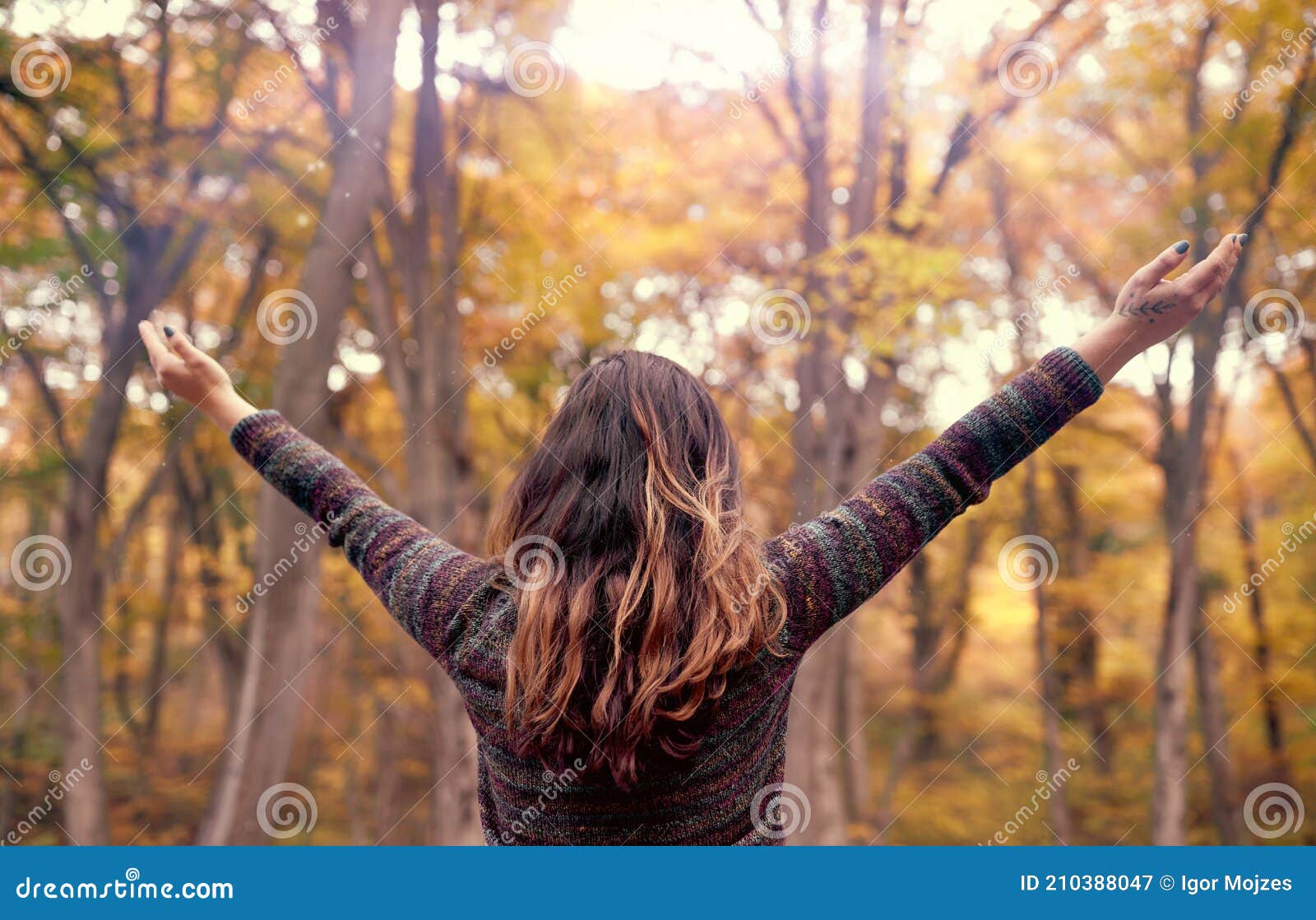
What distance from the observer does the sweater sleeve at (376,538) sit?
1.37 metres

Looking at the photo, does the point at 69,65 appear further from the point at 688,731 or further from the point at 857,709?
the point at 857,709

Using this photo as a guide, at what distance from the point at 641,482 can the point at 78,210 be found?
7.94 metres

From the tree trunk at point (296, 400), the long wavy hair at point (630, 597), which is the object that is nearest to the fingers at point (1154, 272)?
the long wavy hair at point (630, 597)

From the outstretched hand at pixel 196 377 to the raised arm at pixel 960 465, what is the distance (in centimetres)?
102

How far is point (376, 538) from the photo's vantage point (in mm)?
1465

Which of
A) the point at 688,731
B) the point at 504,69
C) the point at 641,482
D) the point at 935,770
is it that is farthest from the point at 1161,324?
the point at 935,770

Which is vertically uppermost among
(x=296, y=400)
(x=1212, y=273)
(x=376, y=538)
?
(x=296, y=400)

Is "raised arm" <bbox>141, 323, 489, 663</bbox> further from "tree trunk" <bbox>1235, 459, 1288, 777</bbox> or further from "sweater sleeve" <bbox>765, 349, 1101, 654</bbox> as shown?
"tree trunk" <bbox>1235, 459, 1288, 777</bbox>

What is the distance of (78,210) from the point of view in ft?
24.3

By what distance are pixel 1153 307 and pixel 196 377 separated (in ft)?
5.41

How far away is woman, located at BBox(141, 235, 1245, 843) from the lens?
127 cm

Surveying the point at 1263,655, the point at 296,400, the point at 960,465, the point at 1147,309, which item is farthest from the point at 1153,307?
the point at 1263,655

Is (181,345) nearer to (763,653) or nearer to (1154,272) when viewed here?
(763,653)

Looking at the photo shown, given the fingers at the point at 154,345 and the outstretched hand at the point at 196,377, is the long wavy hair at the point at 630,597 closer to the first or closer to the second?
the outstretched hand at the point at 196,377
